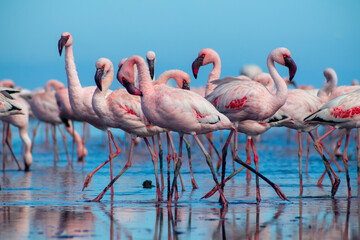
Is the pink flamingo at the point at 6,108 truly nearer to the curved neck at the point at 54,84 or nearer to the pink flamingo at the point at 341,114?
the pink flamingo at the point at 341,114

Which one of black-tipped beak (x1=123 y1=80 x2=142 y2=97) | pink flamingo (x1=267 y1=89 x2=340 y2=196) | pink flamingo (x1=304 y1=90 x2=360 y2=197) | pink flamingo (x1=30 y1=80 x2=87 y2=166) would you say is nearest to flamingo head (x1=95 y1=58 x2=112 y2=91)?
black-tipped beak (x1=123 y1=80 x2=142 y2=97)

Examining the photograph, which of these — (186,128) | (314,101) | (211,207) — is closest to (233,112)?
(186,128)

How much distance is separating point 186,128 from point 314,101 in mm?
2651

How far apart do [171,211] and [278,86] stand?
2.20 m

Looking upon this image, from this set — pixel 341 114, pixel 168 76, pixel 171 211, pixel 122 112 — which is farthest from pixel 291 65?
pixel 171 211

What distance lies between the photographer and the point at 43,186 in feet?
28.4

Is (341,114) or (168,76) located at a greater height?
(168,76)

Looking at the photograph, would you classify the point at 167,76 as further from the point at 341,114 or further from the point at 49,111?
the point at 49,111

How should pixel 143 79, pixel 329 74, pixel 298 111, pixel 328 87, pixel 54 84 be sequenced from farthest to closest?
pixel 54 84 < pixel 329 74 < pixel 328 87 < pixel 298 111 < pixel 143 79

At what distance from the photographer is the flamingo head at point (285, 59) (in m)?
7.45

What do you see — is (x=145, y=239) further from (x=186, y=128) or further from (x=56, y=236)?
(x=186, y=128)

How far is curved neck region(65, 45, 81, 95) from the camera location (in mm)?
8706

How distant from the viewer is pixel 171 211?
6133 mm

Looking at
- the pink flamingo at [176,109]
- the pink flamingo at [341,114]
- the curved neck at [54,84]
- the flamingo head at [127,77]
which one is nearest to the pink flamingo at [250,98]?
the pink flamingo at [176,109]
